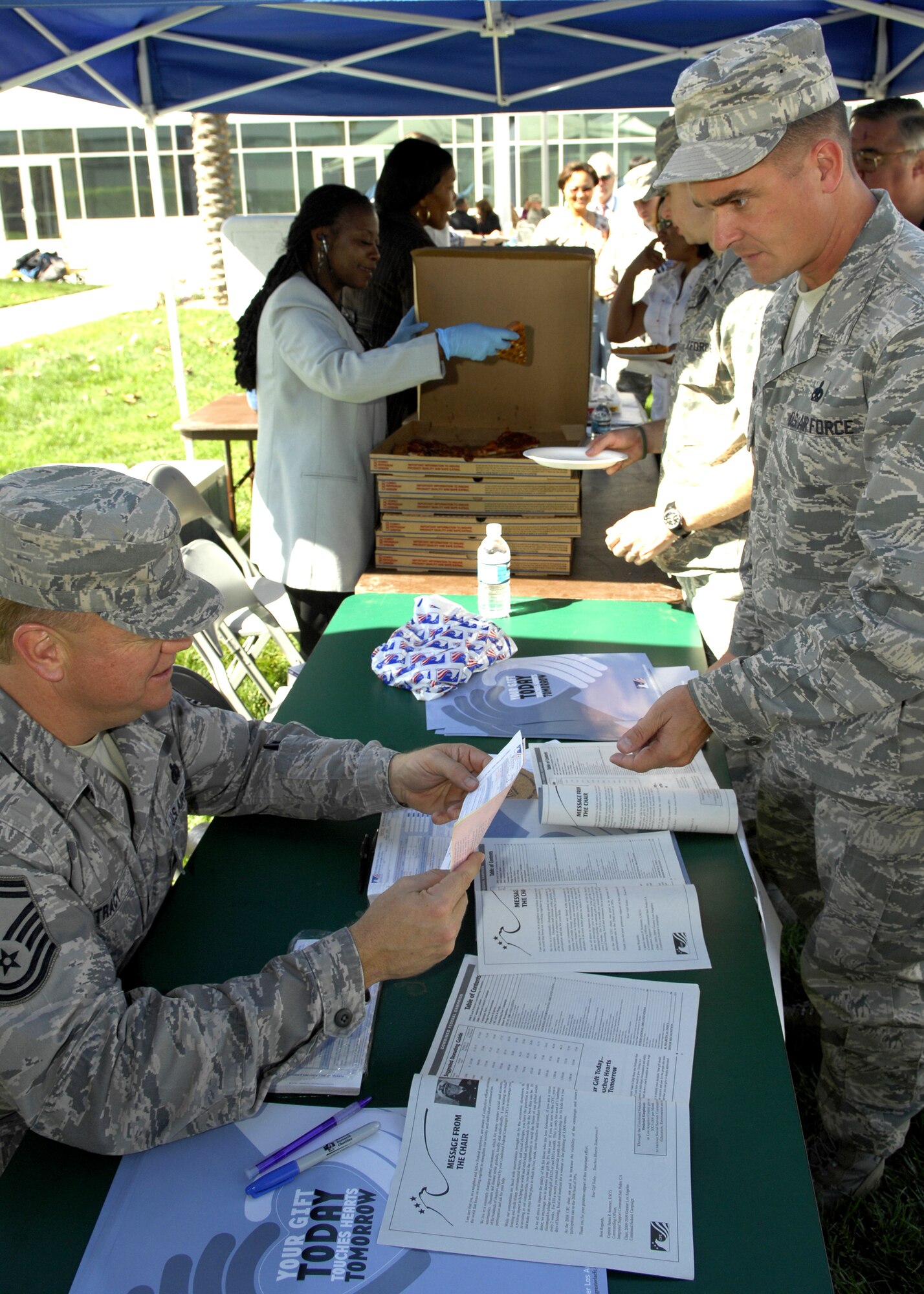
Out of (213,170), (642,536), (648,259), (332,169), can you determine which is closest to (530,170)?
(332,169)

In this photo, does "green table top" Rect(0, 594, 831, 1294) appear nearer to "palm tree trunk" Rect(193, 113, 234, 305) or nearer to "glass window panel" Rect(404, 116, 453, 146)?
"palm tree trunk" Rect(193, 113, 234, 305)

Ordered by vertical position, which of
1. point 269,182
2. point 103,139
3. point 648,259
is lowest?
point 648,259

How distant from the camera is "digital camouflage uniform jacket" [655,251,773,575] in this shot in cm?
234

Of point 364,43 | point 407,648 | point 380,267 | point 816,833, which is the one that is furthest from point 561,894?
point 364,43

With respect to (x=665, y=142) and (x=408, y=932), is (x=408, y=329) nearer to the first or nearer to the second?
(x=665, y=142)

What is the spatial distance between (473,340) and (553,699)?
53.7 inches

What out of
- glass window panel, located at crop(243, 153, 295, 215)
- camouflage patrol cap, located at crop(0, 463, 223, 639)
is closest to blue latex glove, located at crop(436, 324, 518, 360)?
camouflage patrol cap, located at crop(0, 463, 223, 639)

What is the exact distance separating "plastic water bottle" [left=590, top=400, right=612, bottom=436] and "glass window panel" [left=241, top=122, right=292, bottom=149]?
56.8ft

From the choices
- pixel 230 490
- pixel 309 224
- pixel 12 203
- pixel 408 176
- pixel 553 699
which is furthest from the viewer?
pixel 12 203

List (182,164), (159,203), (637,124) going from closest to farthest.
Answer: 1. (159,203)
2. (637,124)
3. (182,164)

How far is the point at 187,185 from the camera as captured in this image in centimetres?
2098

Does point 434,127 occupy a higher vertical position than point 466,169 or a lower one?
higher

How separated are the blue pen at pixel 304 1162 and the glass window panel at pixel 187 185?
21924 millimetres

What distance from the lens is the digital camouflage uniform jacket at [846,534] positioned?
56.6 inches
